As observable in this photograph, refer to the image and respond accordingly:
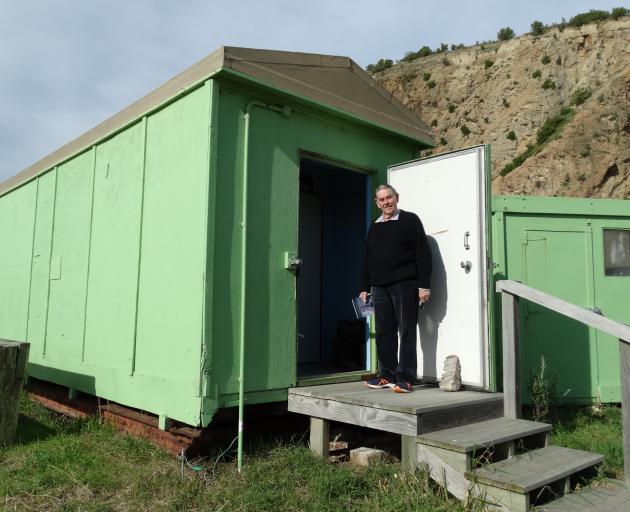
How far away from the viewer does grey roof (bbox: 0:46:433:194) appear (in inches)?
157

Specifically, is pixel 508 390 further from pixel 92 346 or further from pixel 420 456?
pixel 92 346

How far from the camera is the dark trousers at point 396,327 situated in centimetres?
412

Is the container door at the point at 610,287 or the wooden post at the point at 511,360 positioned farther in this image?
the container door at the point at 610,287

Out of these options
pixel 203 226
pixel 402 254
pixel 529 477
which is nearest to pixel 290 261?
pixel 203 226

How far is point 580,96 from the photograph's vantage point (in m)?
→ 23.9

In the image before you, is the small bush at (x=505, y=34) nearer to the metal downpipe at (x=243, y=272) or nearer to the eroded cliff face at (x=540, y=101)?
the eroded cliff face at (x=540, y=101)

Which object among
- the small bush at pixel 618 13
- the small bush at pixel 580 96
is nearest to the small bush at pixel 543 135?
the small bush at pixel 580 96

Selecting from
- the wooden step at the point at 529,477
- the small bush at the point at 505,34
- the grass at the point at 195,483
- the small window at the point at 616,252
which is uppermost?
the small bush at the point at 505,34

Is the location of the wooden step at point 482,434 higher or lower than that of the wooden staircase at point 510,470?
higher

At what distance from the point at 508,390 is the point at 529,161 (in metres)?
18.9

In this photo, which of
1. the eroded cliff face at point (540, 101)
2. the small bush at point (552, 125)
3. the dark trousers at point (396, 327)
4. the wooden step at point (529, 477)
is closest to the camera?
the wooden step at point (529, 477)

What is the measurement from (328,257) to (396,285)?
7.91 feet

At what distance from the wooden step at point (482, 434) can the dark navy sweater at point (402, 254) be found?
1103 millimetres

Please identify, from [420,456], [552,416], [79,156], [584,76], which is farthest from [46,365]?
[584,76]
